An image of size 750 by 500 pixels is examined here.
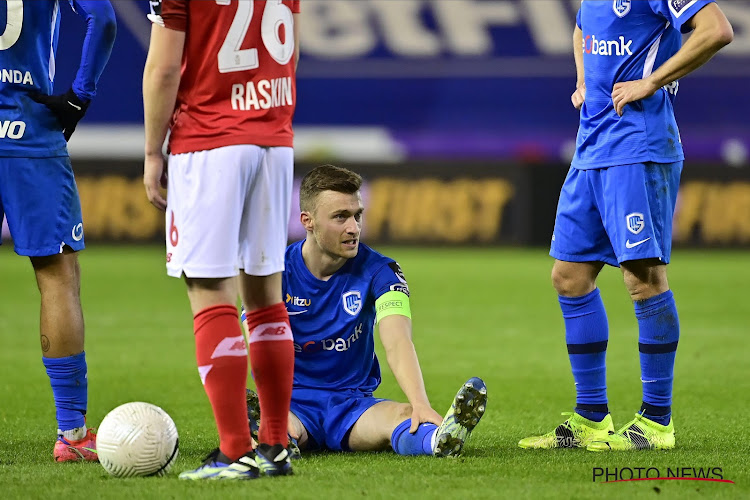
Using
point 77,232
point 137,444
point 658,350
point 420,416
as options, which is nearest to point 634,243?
point 658,350

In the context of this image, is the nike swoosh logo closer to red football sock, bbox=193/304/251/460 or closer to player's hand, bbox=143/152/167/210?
red football sock, bbox=193/304/251/460

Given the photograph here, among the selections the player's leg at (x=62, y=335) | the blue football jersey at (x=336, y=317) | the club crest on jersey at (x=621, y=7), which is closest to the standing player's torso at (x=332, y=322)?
the blue football jersey at (x=336, y=317)

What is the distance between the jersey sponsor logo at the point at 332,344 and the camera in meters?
4.45

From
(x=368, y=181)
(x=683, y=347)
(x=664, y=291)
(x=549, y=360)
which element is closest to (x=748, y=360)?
(x=683, y=347)

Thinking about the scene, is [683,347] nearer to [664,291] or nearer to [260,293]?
[664,291]

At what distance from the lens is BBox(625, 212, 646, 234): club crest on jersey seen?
4273mm

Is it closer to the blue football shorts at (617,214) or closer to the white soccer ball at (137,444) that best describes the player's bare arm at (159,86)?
the white soccer ball at (137,444)

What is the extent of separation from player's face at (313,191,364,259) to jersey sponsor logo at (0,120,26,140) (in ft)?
3.72

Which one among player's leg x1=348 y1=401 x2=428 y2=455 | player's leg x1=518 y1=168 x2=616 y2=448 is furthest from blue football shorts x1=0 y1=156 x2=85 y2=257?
player's leg x1=518 y1=168 x2=616 y2=448

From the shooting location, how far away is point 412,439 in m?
4.11

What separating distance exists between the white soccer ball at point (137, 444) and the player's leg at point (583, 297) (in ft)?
4.92

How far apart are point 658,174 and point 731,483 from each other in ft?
4.25

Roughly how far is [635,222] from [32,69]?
2.36 m

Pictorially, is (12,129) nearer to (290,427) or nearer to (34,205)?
(34,205)
